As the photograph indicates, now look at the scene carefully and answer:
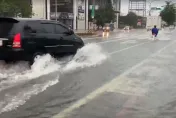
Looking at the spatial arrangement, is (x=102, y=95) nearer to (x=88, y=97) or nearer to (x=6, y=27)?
(x=88, y=97)

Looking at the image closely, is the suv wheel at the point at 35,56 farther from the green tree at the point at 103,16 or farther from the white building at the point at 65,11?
the green tree at the point at 103,16

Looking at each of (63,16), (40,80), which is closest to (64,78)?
(40,80)

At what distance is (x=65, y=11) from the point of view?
62.0 m

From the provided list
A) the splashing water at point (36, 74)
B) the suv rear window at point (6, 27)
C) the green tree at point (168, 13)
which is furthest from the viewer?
the green tree at point (168, 13)

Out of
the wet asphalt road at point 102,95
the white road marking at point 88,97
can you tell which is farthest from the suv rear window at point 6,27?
the white road marking at point 88,97

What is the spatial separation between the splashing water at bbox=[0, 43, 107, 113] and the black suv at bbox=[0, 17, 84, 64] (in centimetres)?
32

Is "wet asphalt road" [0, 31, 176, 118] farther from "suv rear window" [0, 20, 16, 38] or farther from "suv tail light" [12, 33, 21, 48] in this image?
"suv rear window" [0, 20, 16, 38]

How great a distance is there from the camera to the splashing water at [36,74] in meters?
6.97

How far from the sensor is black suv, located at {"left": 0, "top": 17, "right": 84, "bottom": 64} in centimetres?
988

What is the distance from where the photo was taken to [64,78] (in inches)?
371

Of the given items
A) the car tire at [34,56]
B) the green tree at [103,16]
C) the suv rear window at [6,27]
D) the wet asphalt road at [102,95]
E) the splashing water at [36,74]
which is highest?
the green tree at [103,16]

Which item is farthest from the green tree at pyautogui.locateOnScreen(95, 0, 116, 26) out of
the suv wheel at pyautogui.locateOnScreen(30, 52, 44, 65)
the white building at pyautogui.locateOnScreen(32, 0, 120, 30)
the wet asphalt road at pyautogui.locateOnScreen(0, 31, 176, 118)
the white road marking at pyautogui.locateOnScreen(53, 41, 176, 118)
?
the white road marking at pyautogui.locateOnScreen(53, 41, 176, 118)

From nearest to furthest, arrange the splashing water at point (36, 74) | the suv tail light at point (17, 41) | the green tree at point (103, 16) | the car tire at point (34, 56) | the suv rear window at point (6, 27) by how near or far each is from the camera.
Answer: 1. the splashing water at point (36, 74)
2. the suv tail light at point (17, 41)
3. the suv rear window at point (6, 27)
4. the car tire at point (34, 56)
5. the green tree at point (103, 16)

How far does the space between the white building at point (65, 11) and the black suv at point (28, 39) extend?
151 ft
